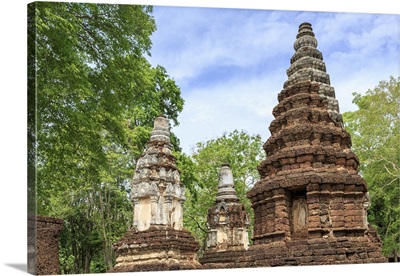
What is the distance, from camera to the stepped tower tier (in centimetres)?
1062

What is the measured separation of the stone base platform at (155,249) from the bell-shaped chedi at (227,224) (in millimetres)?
4874

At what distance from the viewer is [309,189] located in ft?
35.0

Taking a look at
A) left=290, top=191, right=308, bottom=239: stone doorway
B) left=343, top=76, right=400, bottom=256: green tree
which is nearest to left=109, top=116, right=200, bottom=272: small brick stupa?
left=290, top=191, right=308, bottom=239: stone doorway

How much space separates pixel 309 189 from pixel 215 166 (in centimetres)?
1184

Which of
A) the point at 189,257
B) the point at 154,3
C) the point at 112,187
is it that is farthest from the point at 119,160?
the point at 154,3

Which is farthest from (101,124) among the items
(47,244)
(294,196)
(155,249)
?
(294,196)

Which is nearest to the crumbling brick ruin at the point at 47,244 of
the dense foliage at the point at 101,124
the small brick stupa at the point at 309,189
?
A: the dense foliage at the point at 101,124

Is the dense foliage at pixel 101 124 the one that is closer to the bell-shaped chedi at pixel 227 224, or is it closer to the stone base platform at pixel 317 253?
the bell-shaped chedi at pixel 227 224

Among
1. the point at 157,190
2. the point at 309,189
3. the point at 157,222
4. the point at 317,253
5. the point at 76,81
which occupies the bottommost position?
the point at 317,253

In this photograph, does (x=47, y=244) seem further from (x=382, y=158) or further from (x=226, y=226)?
(x=382, y=158)

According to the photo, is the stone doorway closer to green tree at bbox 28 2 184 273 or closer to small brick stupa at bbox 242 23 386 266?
small brick stupa at bbox 242 23 386 266

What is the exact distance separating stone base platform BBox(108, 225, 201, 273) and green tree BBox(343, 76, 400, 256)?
803cm

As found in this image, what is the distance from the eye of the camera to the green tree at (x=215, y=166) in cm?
2189

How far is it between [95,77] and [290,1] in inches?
159
